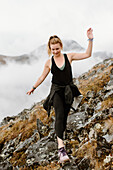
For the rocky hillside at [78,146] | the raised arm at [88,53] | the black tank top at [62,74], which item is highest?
the raised arm at [88,53]

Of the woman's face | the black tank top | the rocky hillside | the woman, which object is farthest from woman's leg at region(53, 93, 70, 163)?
the woman's face

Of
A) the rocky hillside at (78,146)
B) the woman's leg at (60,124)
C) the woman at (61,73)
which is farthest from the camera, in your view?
the woman at (61,73)

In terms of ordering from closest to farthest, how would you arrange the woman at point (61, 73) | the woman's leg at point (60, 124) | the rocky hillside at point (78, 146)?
the rocky hillside at point (78, 146), the woman's leg at point (60, 124), the woman at point (61, 73)

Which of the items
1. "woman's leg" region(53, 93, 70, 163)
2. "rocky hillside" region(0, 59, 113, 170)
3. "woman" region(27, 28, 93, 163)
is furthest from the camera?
"woman" region(27, 28, 93, 163)

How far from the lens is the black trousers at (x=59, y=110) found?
13.3ft

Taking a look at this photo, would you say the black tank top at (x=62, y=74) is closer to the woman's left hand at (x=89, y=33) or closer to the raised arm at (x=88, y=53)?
the raised arm at (x=88, y=53)

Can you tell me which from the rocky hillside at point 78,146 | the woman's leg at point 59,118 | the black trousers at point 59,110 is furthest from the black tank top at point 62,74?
the rocky hillside at point 78,146

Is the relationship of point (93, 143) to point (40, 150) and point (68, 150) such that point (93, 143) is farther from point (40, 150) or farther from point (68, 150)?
point (40, 150)

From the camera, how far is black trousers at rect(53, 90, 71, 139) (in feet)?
13.3

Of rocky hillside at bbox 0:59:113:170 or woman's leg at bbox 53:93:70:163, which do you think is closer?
rocky hillside at bbox 0:59:113:170

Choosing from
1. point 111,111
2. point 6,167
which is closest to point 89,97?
point 111,111

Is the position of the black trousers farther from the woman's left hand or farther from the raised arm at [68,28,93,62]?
the woman's left hand

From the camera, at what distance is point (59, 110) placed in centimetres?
412

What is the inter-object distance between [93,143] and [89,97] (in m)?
4.04
